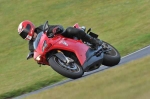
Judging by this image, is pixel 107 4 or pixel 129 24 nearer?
pixel 129 24

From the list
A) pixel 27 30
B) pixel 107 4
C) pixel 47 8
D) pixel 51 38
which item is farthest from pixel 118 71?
pixel 47 8

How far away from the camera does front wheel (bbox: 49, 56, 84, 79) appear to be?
8398mm

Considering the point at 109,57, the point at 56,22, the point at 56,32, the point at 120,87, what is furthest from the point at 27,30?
the point at 56,22

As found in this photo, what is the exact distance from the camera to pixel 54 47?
349 inches

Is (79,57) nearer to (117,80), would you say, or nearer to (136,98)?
(117,80)

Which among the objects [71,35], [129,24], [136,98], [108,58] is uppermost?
[136,98]

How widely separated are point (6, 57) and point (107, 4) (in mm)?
6473

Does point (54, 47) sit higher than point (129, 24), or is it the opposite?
point (54, 47)

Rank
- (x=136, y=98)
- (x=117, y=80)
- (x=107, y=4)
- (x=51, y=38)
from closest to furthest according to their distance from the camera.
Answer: (x=136, y=98) < (x=117, y=80) < (x=51, y=38) < (x=107, y=4)

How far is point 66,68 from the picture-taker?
8.49m

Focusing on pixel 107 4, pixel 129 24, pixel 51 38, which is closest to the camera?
pixel 51 38

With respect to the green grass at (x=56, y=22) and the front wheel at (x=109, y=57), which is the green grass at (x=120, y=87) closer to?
the front wheel at (x=109, y=57)

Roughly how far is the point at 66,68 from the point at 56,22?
12.7 m

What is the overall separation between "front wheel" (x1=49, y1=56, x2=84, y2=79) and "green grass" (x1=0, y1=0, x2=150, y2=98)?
2.77 meters
